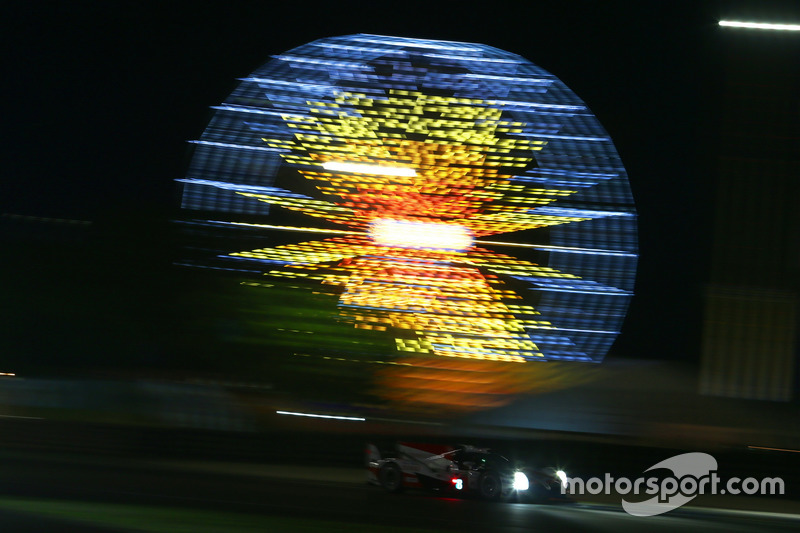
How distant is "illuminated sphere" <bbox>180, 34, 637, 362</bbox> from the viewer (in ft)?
46.8

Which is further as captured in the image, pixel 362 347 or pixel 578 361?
pixel 578 361

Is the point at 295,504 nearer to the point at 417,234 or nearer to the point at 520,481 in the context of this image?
the point at 520,481

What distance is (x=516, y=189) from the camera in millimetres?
15547

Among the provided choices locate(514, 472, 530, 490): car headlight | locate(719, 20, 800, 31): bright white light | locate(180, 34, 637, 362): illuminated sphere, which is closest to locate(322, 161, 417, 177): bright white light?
locate(180, 34, 637, 362): illuminated sphere

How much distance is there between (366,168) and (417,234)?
1.55 metres

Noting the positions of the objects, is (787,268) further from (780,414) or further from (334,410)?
(334,410)

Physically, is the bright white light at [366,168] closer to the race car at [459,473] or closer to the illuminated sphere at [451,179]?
the illuminated sphere at [451,179]

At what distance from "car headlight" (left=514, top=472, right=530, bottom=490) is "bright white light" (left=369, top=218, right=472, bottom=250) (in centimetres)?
679

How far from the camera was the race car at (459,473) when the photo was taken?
7707 mm

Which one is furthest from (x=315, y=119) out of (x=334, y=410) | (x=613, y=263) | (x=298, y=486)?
(x=334, y=410)

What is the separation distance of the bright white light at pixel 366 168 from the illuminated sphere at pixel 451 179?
0.09 feet

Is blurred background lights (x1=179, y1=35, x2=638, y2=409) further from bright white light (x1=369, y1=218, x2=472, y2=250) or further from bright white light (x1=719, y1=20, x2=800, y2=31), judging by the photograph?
bright white light (x1=719, y1=20, x2=800, y2=31)

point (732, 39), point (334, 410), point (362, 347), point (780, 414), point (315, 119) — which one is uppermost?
point (732, 39)

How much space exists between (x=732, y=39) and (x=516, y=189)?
7.45 m
